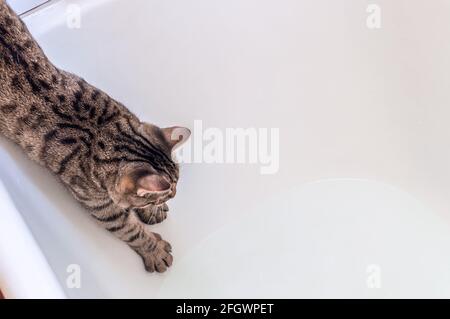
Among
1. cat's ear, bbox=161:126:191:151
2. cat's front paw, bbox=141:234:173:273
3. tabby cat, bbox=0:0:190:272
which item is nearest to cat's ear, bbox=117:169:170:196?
tabby cat, bbox=0:0:190:272

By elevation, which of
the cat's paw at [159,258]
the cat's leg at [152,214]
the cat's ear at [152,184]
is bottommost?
the cat's paw at [159,258]

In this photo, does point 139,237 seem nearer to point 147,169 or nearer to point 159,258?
point 159,258

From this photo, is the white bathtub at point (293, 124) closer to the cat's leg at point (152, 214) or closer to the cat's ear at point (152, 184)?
the cat's leg at point (152, 214)

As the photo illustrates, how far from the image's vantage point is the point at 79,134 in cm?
88

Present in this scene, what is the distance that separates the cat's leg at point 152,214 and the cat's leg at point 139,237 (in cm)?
1

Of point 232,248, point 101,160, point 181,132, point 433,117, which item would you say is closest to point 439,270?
point 433,117

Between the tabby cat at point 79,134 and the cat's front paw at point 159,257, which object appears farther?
the cat's front paw at point 159,257

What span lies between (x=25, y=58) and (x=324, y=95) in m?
0.71

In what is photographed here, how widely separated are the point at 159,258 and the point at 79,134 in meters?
0.35

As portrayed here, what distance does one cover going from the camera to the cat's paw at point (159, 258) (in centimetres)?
103

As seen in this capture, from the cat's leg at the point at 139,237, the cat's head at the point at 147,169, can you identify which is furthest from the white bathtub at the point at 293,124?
the cat's head at the point at 147,169

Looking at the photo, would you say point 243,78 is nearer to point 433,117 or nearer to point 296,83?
point 296,83

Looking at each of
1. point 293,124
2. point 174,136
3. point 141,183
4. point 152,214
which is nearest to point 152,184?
point 141,183

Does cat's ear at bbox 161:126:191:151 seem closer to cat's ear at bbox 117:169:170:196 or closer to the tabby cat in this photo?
the tabby cat
